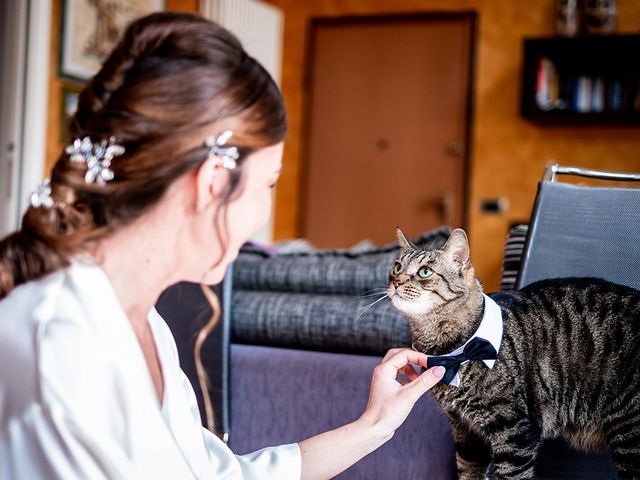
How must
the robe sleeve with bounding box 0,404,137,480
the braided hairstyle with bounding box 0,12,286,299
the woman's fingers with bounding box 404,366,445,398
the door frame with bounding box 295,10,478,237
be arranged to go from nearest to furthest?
1. the robe sleeve with bounding box 0,404,137,480
2. the braided hairstyle with bounding box 0,12,286,299
3. the woman's fingers with bounding box 404,366,445,398
4. the door frame with bounding box 295,10,478,237

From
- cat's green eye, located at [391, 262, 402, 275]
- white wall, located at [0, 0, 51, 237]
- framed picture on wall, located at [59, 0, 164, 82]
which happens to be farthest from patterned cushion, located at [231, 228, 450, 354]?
framed picture on wall, located at [59, 0, 164, 82]

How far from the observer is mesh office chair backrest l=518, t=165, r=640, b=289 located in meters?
1.45

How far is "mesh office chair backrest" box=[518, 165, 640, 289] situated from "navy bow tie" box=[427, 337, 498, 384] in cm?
34

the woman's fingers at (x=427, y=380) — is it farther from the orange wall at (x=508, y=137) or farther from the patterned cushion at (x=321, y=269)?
the orange wall at (x=508, y=137)

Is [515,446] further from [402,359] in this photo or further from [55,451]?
[55,451]

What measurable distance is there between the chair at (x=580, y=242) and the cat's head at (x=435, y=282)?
0.70 feet

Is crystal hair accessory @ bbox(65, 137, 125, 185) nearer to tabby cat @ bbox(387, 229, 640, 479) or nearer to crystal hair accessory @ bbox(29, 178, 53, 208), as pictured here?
crystal hair accessory @ bbox(29, 178, 53, 208)

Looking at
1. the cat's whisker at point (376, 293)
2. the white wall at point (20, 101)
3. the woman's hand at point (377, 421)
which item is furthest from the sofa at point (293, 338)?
the white wall at point (20, 101)

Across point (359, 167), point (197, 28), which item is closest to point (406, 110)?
point (359, 167)

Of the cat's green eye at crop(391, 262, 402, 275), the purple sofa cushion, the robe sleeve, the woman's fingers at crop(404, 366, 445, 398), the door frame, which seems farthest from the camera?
the door frame

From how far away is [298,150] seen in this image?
6.16 meters

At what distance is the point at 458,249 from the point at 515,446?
1.18 ft

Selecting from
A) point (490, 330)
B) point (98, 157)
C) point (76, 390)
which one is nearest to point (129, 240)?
point (98, 157)

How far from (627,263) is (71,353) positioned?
1038 millimetres
